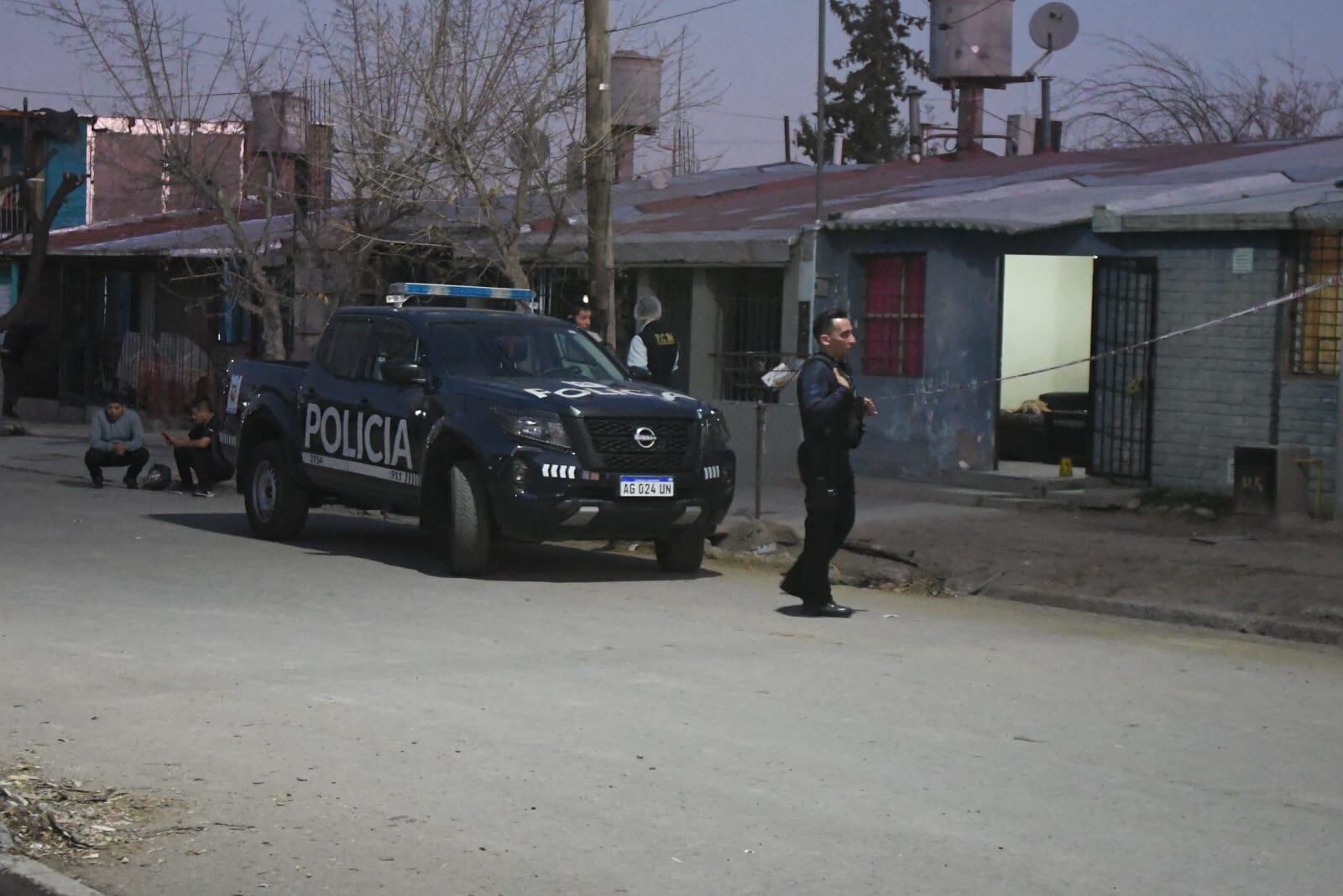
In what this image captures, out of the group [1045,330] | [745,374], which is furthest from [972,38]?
[745,374]

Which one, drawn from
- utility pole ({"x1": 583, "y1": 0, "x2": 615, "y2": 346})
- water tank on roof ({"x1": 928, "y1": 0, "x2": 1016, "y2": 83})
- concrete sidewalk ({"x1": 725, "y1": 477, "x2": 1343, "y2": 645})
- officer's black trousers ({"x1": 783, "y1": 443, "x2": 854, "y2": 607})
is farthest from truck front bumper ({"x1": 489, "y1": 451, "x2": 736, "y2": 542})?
water tank on roof ({"x1": 928, "y1": 0, "x2": 1016, "y2": 83})

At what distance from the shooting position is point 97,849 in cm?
577

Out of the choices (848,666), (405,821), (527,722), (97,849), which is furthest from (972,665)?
(97,849)

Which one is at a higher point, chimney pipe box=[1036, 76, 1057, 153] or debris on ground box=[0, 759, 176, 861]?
chimney pipe box=[1036, 76, 1057, 153]

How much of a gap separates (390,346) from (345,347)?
2.30 feet

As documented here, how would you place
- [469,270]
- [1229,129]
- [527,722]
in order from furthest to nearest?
[1229,129] < [469,270] < [527,722]

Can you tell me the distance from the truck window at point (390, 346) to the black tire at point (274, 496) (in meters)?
1.28

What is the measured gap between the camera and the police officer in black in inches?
436

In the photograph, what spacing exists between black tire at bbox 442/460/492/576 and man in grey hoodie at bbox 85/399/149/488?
877cm

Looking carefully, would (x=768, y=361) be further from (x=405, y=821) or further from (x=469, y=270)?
(x=405, y=821)

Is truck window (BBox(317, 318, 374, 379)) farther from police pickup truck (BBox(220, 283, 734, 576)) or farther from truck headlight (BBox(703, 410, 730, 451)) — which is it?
truck headlight (BBox(703, 410, 730, 451))

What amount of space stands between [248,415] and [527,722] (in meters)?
8.16

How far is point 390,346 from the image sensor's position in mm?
14031

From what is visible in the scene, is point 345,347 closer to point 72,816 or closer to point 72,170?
point 72,816
